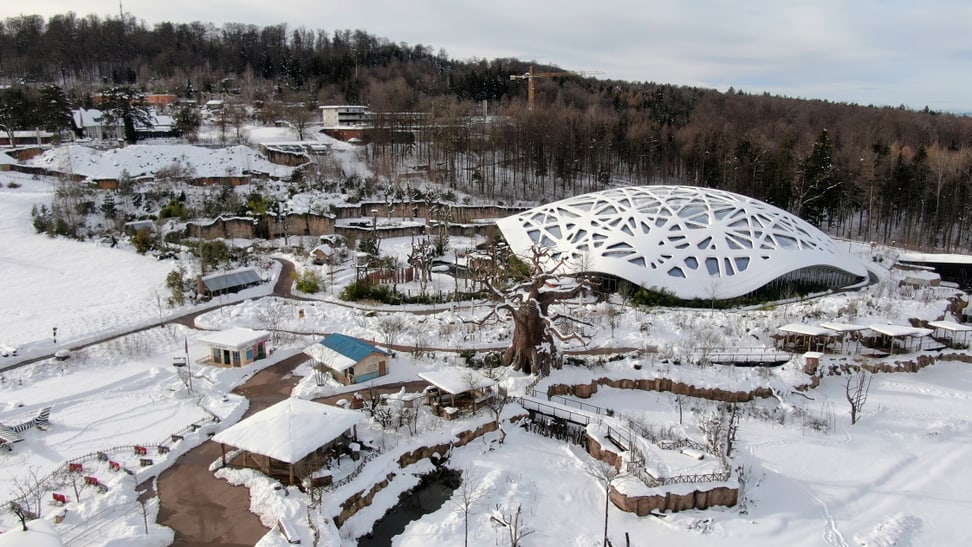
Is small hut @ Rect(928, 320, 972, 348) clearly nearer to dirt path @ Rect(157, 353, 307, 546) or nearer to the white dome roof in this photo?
the white dome roof

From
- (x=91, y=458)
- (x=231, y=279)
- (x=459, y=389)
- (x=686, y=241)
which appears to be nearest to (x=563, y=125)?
(x=686, y=241)

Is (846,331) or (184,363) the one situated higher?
(846,331)

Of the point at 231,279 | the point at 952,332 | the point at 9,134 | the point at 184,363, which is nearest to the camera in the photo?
the point at 184,363

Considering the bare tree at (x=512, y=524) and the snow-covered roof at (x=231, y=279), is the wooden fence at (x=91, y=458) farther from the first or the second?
the snow-covered roof at (x=231, y=279)

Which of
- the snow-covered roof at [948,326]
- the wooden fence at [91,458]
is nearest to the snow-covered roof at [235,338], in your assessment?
the wooden fence at [91,458]

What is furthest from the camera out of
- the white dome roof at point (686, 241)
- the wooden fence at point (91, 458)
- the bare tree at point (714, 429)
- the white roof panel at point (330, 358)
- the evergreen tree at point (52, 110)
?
the evergreen tree at point (52, 110)

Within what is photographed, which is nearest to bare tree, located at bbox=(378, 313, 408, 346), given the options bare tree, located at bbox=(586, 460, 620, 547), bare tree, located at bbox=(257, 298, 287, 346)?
bare tree, located at bbox=(257, 298, 287, 346)

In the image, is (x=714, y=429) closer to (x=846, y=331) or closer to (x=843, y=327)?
(x=843, y=327)

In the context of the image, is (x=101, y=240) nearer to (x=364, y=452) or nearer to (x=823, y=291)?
(x=364, y=452)
